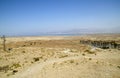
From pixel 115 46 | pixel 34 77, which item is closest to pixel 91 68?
pixel 34 77

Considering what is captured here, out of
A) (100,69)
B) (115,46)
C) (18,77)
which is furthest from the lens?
(115,46)

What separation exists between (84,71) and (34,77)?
6119mm

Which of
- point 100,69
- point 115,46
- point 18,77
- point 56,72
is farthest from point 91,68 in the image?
point 115,46

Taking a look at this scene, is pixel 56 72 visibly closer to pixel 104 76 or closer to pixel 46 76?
pixel 46 76

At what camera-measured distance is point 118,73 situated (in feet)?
55.1

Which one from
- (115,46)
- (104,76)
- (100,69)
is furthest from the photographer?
(115,46)

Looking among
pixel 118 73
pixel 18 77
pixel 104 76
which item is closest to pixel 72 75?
pixel 104 76

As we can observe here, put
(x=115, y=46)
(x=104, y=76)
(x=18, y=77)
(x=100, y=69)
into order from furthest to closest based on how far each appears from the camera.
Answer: (x=115, y=46) → (x=100, y=69) → (x=18, y=77) → (x=104, y=76)

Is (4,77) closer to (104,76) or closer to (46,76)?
(46,76)

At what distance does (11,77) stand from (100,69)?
36.3 feet

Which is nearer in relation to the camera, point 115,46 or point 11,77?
point 11,77

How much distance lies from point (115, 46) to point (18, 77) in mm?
35992

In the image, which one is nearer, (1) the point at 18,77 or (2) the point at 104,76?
(2) the point at 104,76

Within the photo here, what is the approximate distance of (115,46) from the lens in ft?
148
